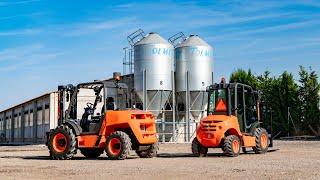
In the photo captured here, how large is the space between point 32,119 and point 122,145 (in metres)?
37.4

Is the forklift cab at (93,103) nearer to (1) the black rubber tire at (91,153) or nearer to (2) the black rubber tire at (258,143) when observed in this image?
(1) the black rubber tire at (91,153)

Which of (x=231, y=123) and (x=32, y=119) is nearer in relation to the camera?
(x=231, y=123)

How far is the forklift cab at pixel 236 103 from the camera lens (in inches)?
772

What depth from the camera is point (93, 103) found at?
62.1 feet

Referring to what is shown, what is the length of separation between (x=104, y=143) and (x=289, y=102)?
34435 mm

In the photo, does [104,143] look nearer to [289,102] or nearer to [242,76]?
[289,102]

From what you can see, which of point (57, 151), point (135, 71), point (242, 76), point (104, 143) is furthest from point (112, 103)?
point (242, 76)

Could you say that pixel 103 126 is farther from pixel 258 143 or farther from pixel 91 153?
pixel 258 143

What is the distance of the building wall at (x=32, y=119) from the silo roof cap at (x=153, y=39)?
9.92 meters

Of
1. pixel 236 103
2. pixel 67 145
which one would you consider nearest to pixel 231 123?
pixel 236 103

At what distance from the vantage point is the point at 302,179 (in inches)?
417

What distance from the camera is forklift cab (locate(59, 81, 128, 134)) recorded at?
60.6ft

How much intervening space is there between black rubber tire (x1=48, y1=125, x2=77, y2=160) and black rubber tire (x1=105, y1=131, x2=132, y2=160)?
1.33 meters

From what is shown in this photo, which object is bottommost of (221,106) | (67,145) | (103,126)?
(67,145)
